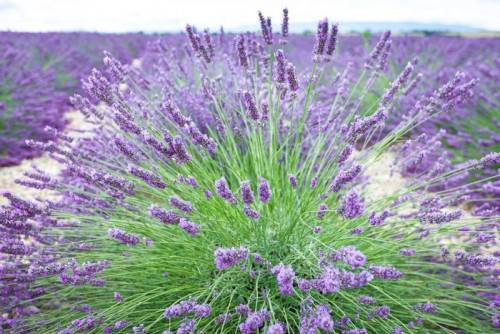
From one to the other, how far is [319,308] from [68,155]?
4.82 feet

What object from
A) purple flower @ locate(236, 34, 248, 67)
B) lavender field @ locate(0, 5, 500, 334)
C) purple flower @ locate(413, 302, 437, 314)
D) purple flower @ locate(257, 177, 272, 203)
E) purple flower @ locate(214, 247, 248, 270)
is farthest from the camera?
purple flower @ locate(236, 34, 248, 67)

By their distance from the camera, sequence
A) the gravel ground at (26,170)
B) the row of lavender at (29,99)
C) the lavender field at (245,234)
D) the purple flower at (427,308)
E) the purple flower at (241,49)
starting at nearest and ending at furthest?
the lavender field at (245,234)
the purple flower at (427,308)
the purple flower at (241,49)
the gravel ground at (26,170)
the row of lavender at (29,99)

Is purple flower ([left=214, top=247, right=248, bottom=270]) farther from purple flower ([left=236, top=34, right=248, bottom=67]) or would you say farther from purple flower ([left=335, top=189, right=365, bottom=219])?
purple flower ([left=236, top=34, right=248, bottom=67])

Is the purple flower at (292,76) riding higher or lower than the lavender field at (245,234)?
higher

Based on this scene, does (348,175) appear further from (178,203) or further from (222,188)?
(178,203)

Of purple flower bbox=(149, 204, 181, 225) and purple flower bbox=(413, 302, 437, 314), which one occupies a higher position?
purple flower bbox=(149, 204, 181, 225)

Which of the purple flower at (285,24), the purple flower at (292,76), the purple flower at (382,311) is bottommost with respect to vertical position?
the purple flower at (382,311)

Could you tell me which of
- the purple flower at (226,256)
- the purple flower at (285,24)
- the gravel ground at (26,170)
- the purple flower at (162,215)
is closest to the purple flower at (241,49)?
the purple flower at (285,24)

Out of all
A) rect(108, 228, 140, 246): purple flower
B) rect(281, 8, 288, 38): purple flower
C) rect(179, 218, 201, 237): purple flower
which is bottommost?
rect(108, 228, 140, 246): purple flower

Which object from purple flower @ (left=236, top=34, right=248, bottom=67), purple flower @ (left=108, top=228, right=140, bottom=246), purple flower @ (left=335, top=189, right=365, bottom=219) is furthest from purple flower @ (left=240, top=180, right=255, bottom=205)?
purple flower @ (left=236, top=34, right=248, bottom=67)

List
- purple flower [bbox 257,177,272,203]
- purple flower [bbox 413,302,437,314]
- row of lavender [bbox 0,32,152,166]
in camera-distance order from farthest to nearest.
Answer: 1. row of lavender [bbox 0,32,152,166]
2. purple flower [bbox 413,302,437,314]
3. purple flower [bbox 257,177,272,203]

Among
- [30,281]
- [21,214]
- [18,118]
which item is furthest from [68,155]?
[18,118]

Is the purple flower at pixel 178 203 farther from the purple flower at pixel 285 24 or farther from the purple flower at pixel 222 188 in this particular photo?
the purple flower at pixel 285 24

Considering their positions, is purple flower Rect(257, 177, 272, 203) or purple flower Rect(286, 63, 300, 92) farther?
purple flower Rect(286, 63, 300, 92)
